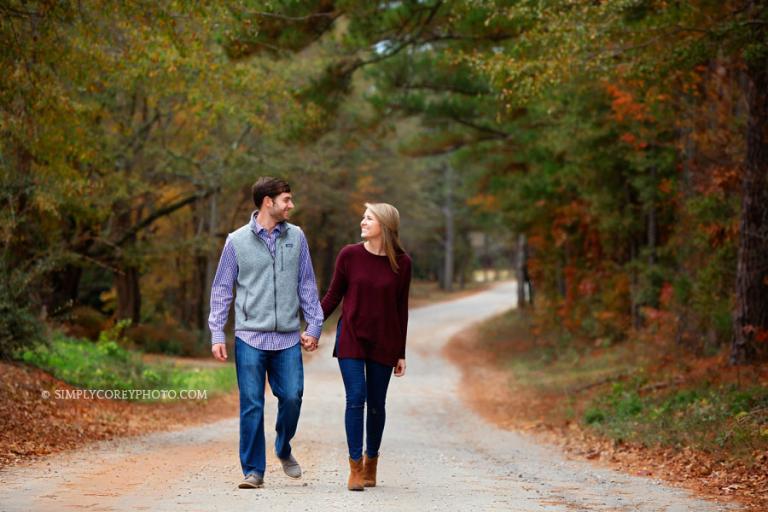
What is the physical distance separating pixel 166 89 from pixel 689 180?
9.50m

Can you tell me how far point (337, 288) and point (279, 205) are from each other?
81 cm

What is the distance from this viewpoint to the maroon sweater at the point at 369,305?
293 inches

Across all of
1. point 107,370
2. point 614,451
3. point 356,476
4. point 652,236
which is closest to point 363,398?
point 356,476

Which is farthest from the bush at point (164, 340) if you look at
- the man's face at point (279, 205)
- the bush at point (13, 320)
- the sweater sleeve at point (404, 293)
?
the man's face at point (279, 205)

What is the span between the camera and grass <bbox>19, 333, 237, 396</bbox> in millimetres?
14281

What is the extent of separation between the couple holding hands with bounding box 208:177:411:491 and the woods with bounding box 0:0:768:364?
186 inches

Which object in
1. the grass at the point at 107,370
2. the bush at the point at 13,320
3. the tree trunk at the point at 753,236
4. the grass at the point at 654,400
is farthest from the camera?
the grass at the point at 107,370

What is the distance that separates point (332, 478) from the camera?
8523mm

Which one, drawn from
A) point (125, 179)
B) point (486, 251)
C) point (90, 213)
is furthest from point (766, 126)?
point (486, 251)

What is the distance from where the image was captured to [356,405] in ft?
24.5

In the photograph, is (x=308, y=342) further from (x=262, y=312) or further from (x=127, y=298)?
(x=127, y=298)

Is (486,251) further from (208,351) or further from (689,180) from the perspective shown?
(689,180)

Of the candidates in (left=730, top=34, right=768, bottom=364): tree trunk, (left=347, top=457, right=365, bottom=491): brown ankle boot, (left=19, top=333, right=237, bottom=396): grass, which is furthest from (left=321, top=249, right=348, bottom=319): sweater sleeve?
(left=730, top=34, right=768, bottom=364): tree trunk

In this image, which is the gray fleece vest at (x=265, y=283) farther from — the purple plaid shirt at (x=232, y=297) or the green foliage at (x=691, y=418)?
the green foliage at (x=691, y=418)
